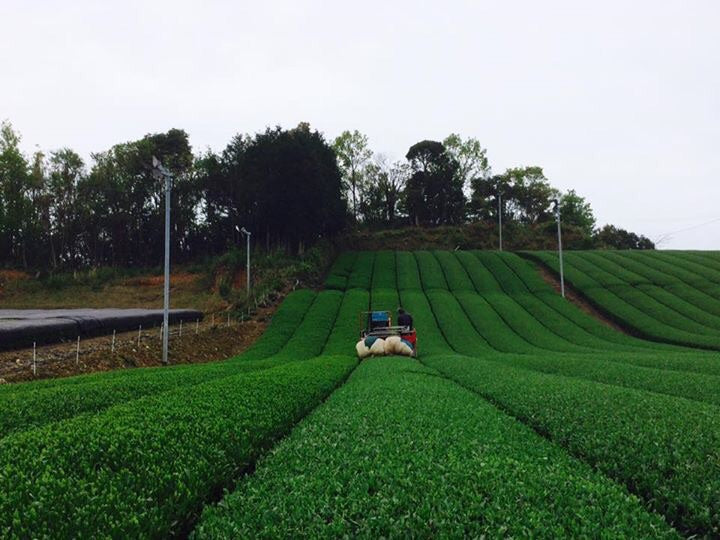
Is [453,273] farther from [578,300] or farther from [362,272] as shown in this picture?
[578,300]

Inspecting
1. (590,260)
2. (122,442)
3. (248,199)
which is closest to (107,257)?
(248,199)

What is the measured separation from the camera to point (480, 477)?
480cm

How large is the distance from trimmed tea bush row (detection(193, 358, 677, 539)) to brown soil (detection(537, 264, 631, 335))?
3077 centimetres

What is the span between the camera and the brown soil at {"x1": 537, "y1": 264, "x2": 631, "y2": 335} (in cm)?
3409

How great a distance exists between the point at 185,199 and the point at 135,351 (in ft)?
148

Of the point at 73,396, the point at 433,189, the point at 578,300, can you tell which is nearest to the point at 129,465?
the point at 73,396

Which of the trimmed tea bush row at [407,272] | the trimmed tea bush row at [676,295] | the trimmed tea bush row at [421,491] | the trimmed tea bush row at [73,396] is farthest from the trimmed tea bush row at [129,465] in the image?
the trimmed tea bush row at [407,272]

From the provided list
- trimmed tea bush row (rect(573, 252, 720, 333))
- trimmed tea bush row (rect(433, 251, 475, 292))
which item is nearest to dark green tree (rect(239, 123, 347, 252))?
trimmed tea bush row (rect(433, 251, 475, 292))

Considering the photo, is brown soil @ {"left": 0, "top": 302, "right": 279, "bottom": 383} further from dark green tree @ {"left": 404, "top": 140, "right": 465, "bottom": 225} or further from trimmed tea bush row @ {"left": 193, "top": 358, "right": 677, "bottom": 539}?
dark green tree @ {"left": 404, "top": 140, "right": 465, "bottom": 225}

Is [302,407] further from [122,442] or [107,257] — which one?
[107,257]

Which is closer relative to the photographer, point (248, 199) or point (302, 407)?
point (302, 407)

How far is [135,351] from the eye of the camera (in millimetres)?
22062

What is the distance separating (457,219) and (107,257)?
53743 millimetres

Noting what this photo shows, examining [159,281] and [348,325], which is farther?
[159,281]
